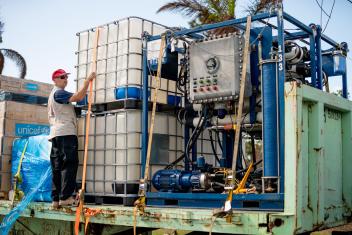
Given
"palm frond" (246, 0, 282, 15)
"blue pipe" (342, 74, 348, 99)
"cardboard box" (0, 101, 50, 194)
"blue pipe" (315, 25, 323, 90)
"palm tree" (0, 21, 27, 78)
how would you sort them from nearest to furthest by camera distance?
"blue pipe" (315, 25, 323, 90)
"blue pipe" (342, 74, 348, 99)
"cardboard box" (0, 101, 50, 194)
"palm frond" (246, 0, 282, 15)
"palm tree" (0, 21, 27, 78)

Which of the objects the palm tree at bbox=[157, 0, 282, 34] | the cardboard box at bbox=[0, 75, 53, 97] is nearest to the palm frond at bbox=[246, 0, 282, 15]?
the palm tree at bbox=[157, 0, 282, 34]

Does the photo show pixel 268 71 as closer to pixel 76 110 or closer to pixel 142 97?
pixel 142 97

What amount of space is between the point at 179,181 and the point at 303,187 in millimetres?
1611

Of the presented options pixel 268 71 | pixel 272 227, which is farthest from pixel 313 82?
pixel 272 227

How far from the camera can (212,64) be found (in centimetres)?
A: 534

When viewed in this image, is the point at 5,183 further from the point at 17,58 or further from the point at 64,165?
the point at 17,58

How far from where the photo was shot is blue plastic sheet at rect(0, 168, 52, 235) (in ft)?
20.1

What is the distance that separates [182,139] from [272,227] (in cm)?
274

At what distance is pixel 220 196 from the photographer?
4.71 meters

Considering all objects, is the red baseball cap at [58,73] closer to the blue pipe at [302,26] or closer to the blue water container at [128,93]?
the blue water container at [128,93]

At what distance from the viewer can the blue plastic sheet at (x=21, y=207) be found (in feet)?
20.1

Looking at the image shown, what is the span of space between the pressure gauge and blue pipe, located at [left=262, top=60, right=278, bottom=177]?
726 millimetres

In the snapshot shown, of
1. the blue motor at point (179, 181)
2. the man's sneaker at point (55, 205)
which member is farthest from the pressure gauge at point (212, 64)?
the man's sneaker at point (55, 205)

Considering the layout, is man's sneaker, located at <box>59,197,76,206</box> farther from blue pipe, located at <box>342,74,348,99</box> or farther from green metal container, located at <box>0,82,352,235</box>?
blue pipe, located at <box>342,74,348,99</box>
